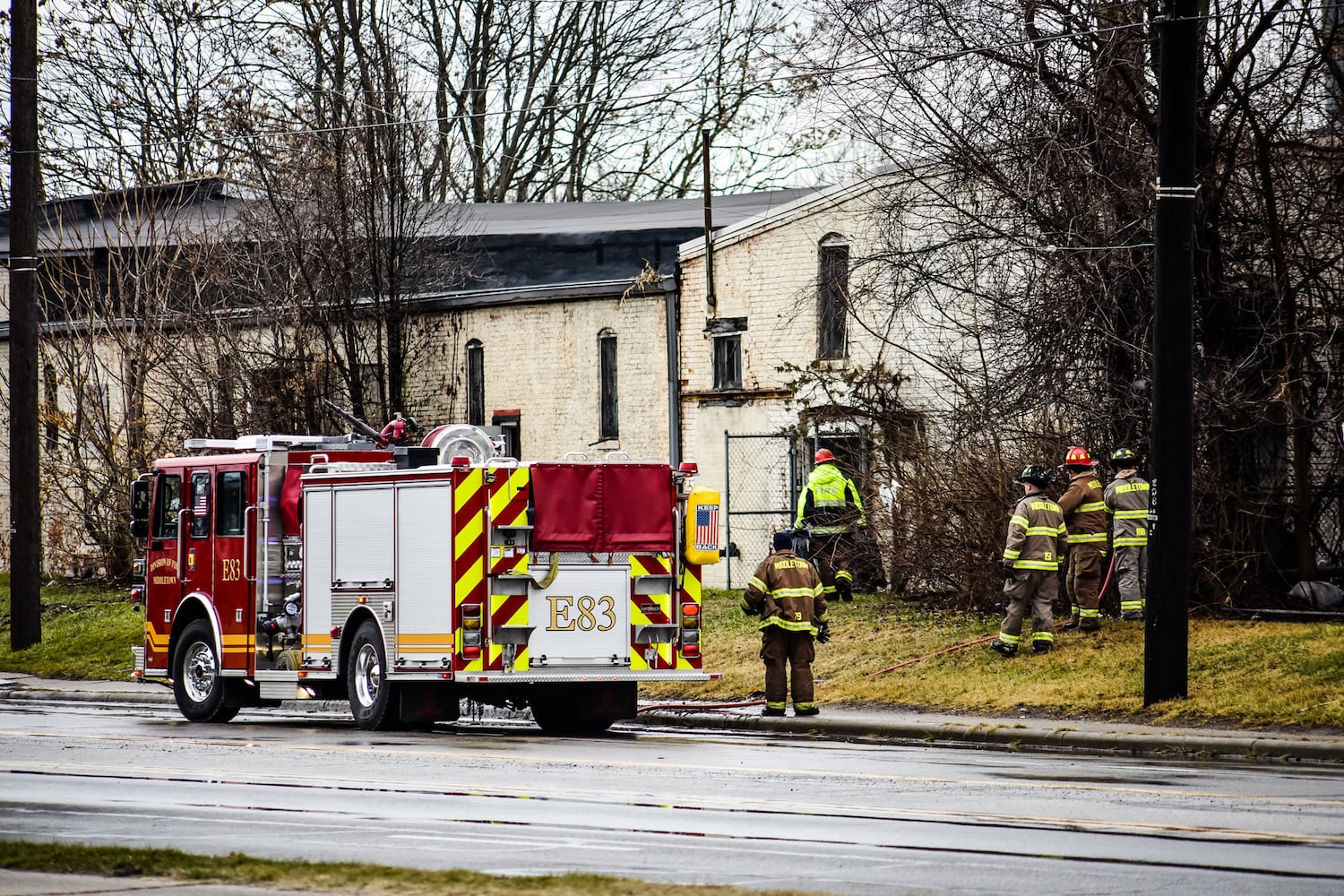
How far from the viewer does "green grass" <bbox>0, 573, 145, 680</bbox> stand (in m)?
25.7

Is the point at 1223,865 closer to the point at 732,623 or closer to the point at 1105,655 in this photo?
the point at 1105,655

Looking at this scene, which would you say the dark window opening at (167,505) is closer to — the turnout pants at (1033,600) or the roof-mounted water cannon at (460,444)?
the roof-mounted water cannon at (460,444)

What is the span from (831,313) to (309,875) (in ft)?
65.8

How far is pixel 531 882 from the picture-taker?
25.4 feet

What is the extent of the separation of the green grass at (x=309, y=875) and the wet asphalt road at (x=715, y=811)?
1.17 ft

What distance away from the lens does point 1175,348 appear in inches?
616

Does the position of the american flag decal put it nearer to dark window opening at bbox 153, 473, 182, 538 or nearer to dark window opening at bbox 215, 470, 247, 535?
dark window opening at bbox 215, 470, 247, 535

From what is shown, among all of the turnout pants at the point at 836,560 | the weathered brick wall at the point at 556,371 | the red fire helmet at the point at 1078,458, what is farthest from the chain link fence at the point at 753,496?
the red fire helmet at the point at 1078,458

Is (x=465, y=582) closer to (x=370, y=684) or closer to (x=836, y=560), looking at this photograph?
(x=370, y=684)

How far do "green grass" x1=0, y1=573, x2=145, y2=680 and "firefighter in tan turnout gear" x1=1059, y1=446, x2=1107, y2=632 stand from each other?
41.4 feet

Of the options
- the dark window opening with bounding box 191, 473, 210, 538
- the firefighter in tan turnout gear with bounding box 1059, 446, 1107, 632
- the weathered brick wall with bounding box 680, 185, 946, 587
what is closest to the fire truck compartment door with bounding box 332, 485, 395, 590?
the dark window opening with bounding box 191, 473, 210, 538

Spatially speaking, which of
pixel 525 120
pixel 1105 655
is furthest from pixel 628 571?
pixel 525 120

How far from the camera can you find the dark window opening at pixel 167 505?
19000 mm

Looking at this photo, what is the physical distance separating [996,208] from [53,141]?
2386 cm
